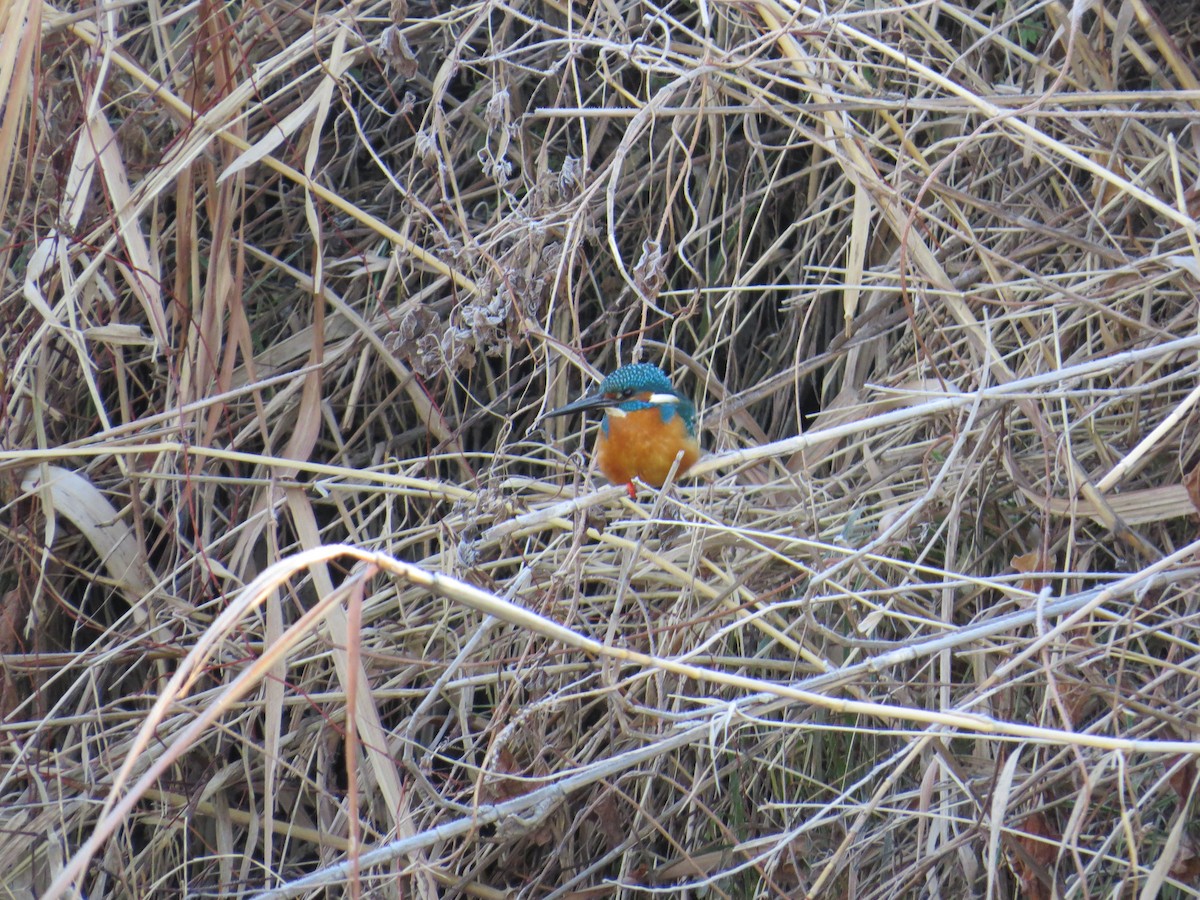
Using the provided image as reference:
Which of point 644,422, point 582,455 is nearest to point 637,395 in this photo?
point 644,422

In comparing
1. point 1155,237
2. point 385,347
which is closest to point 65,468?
point 385,347

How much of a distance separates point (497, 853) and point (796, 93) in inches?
75.0

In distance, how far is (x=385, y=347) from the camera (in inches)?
107

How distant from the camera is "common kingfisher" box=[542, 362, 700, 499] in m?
2.72

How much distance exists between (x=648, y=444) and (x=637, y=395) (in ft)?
0.36

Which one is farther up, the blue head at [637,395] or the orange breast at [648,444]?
the blue head at [637,395]

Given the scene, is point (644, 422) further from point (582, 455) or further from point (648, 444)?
point (582, 455)

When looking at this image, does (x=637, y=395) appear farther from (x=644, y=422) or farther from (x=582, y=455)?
(x=582, y=455)

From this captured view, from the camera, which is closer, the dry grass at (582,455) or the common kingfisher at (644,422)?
the dry grass at (582,455)

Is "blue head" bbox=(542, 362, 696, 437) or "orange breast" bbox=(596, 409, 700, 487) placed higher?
"blue head" bbox=(542, 362, 696, 437)

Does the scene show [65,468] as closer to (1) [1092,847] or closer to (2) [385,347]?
(2) [385,347]

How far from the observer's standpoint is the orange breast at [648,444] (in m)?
2.72

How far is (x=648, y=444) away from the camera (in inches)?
108

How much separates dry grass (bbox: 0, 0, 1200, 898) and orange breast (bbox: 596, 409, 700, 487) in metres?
0.07
